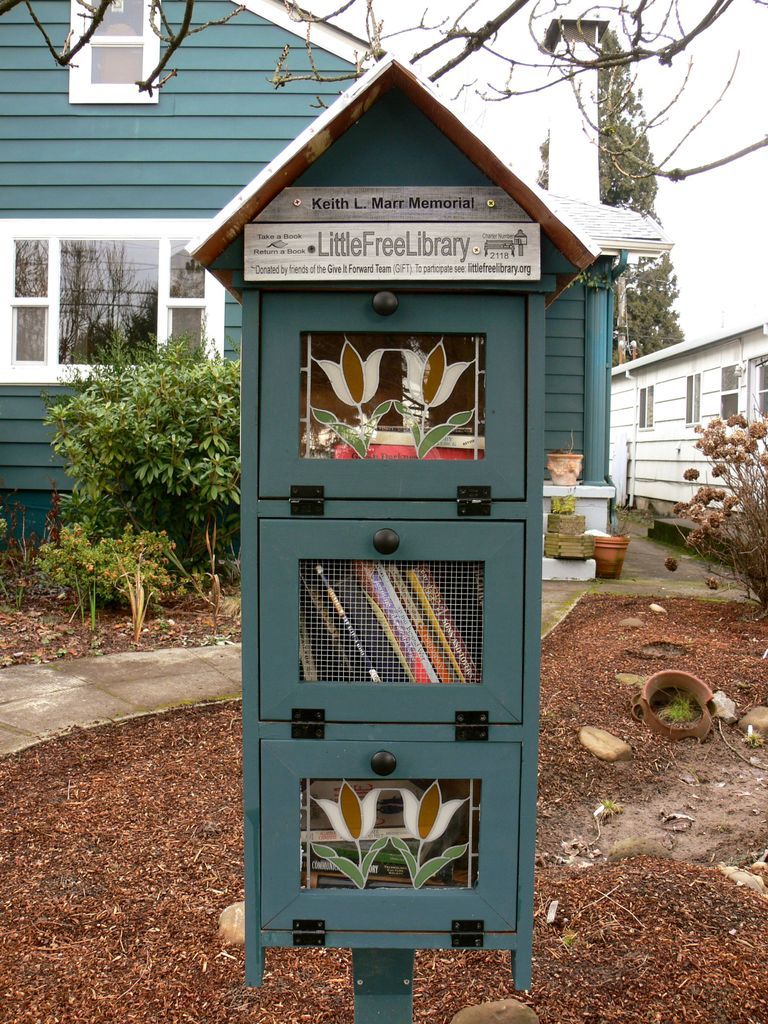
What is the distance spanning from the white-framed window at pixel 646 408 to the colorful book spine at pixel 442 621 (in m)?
16.1

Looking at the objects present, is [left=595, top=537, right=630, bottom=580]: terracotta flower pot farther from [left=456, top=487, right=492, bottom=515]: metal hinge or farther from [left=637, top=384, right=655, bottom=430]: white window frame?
[left=637, top=384, right=655, bottom=430]: white window frame

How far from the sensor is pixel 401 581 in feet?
5.79

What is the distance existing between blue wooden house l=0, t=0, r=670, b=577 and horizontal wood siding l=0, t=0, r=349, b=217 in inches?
0.4

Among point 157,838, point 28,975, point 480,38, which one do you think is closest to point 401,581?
point 28,975

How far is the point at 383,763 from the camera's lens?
1693 mm

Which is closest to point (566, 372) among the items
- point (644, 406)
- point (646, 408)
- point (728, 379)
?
point (728, 379)

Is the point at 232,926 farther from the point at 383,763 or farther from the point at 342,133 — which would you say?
the point at 342,133

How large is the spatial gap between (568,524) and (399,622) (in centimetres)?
680

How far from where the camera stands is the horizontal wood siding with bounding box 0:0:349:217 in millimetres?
7863

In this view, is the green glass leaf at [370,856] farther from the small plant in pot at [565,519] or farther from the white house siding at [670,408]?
the white house siding at [670,408]

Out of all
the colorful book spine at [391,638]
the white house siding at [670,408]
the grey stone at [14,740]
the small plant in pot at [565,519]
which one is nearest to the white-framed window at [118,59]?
the small plant in pot at [565,519]

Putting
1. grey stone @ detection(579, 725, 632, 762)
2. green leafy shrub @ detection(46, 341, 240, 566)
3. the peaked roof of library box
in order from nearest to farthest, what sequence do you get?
the peaked roof of library box < grey stone @ detection(579, 725, 632, 762) < green leafy shrub @ detection(46, 341, 240, 566)

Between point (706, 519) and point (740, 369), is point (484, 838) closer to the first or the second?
point (706, 519)

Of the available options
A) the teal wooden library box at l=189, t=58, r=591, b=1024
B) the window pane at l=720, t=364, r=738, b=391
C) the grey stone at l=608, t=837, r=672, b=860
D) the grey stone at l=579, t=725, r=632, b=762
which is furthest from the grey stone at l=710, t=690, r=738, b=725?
the window pane at l=720, t=364, r=738, b=391
